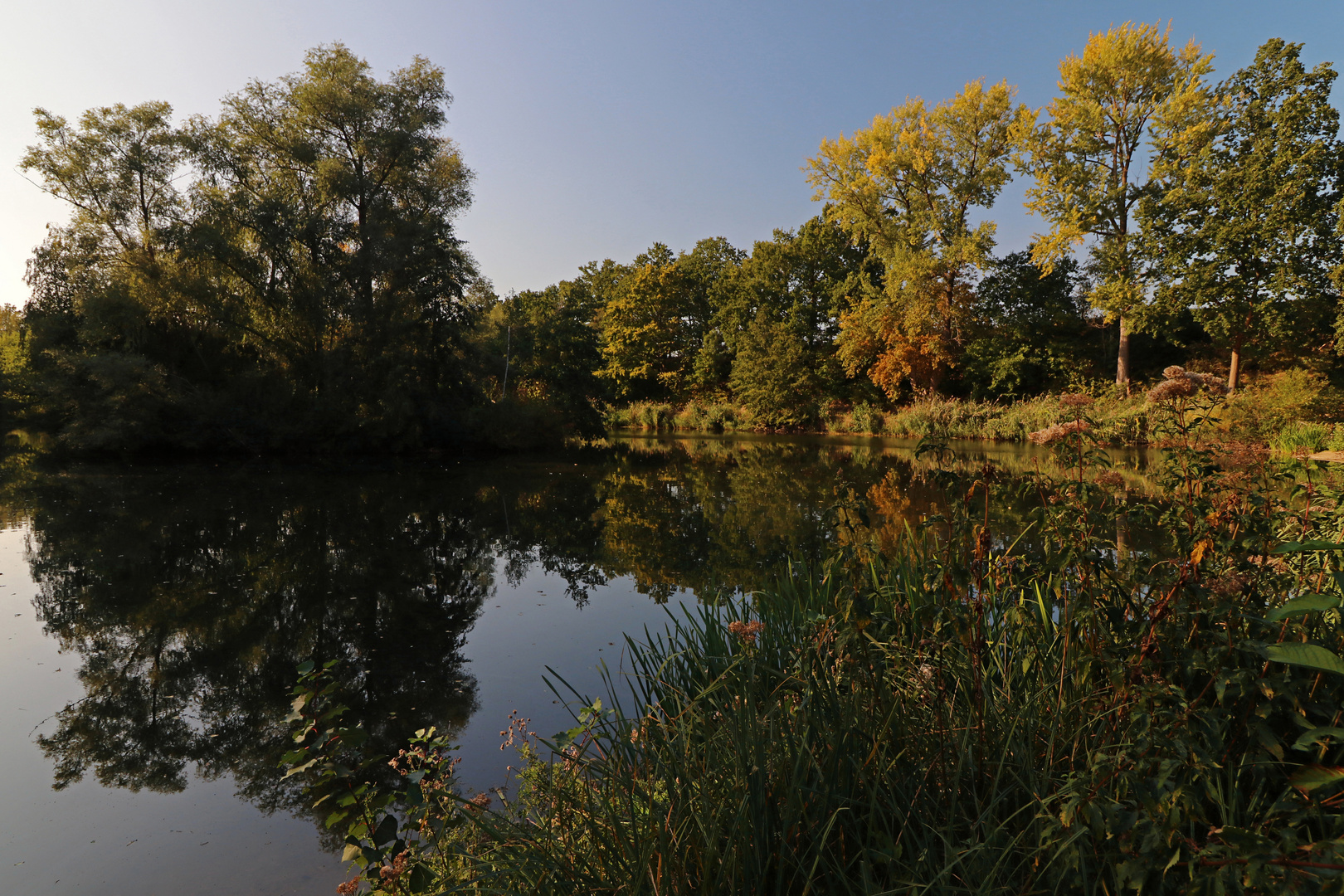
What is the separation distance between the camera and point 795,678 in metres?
1.94

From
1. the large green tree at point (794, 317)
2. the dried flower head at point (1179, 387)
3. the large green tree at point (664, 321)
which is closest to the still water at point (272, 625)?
the dried flower head at point (1179, 387)

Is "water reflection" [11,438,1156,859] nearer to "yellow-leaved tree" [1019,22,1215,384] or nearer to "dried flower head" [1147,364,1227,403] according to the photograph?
"dried flower head" [1147,364,1227,403]

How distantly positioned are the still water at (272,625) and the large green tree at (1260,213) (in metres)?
12.8

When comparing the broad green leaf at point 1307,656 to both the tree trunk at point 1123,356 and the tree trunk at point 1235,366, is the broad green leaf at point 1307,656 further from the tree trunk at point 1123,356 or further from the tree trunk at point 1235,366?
the tree trunk at point 1235,366

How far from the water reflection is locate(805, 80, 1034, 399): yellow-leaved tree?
14157 millimetres

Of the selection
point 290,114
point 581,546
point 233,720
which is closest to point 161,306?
point 290,114

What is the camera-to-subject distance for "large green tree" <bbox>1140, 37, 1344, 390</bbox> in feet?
59.8

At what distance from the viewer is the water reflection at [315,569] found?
3.75 metres

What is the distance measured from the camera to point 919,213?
2717cm

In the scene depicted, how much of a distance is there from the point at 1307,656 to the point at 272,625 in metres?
6.06

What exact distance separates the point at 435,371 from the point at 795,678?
1800 cm

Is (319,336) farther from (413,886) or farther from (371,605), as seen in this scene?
(413,886)

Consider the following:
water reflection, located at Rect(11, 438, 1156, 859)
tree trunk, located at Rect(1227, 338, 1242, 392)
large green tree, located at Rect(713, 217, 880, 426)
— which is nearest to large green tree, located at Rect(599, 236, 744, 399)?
large green tree, located at Rect(713, 217, 880, 426)

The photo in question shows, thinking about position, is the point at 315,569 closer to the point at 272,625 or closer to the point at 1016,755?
the point at 272,625
